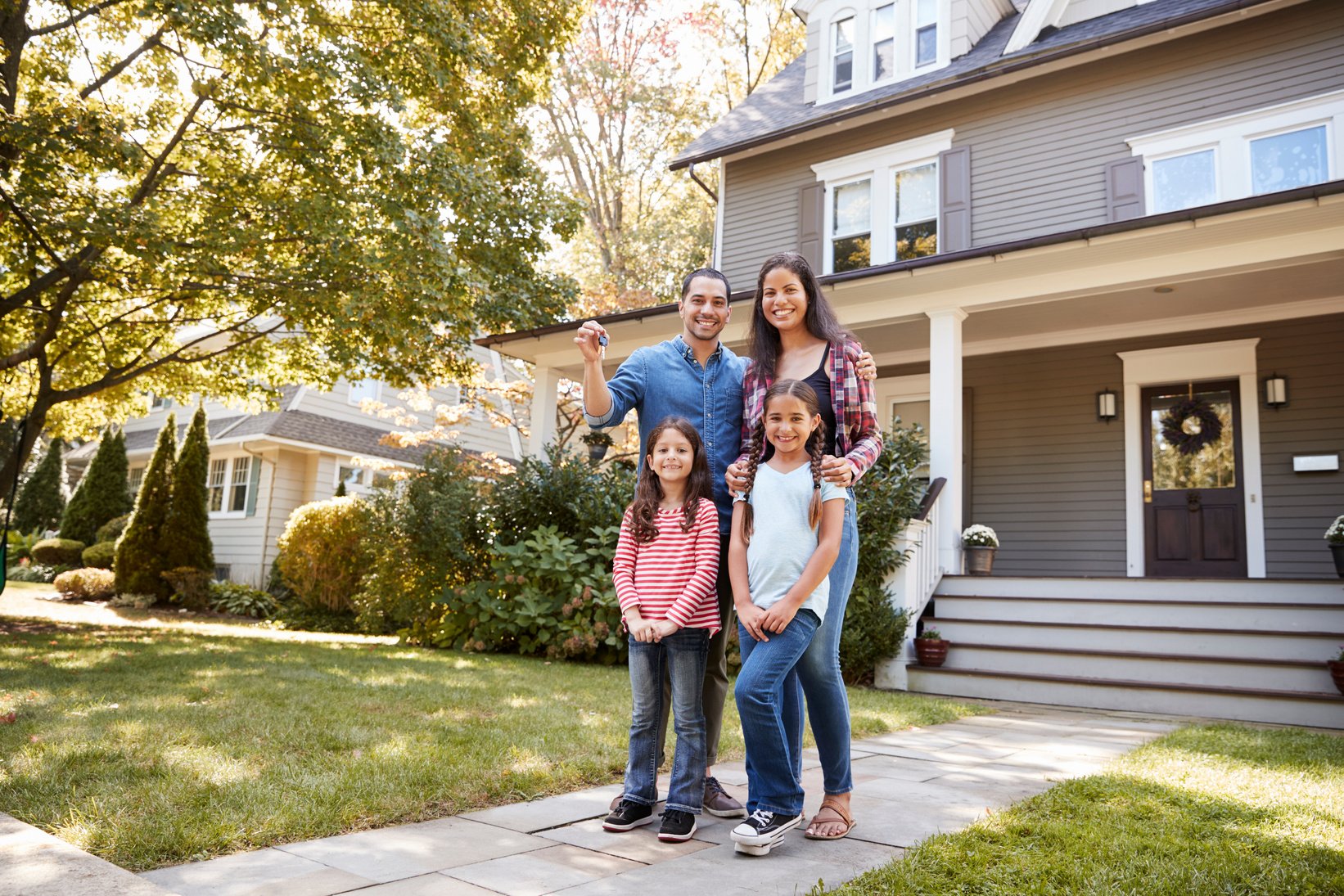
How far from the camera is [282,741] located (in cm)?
373

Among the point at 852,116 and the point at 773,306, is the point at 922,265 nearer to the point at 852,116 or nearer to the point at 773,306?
the point at 852,116

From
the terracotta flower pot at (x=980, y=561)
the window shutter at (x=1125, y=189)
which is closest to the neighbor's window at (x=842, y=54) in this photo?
the window shutter at (x=1125, y=189)

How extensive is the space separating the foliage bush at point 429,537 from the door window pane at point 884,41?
24.4 feet

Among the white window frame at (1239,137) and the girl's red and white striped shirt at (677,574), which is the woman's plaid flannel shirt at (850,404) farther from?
the white window frame at (1239,137)

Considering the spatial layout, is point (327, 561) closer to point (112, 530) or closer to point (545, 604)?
point (545, 604)

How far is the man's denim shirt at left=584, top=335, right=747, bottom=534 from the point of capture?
302cm

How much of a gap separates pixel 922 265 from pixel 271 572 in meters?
12.5

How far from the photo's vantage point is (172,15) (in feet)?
24.1

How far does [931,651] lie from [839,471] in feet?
16.2

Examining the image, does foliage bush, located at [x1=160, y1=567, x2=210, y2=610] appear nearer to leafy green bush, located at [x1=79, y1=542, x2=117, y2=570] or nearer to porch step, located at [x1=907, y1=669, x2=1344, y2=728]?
leafy green bush, located at [x1=79, y1=542, x2=117, y2=570]

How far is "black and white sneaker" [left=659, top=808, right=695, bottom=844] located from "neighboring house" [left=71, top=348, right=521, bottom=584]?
13797mm

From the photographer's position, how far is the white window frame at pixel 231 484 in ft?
58.0

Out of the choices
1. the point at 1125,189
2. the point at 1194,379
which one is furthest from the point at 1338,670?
the point at 1125,189

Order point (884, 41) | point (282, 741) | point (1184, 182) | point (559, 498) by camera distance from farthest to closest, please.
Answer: point (884, 41) < point (1184, 182) < point (559, 498) < point (282, 741)
